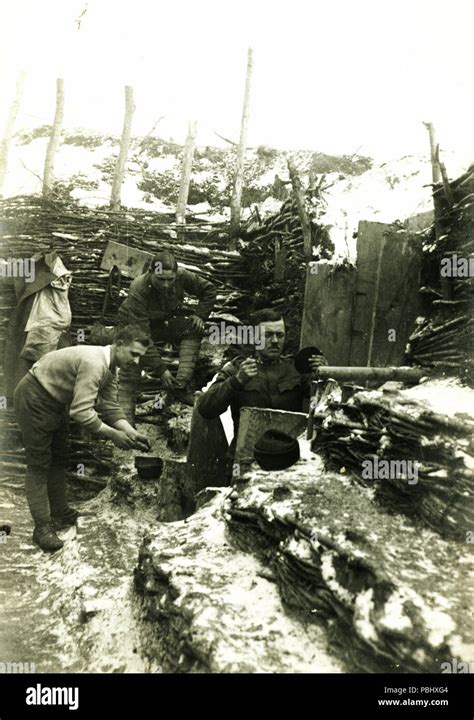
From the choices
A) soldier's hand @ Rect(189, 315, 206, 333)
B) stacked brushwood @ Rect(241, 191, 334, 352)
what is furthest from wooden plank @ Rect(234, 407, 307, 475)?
soldier's hand @ Rect(189, 315, 206, 333)

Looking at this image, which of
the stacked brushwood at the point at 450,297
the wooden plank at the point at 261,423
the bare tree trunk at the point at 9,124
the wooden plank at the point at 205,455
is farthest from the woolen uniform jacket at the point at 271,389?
Result: the bare tree trunk at the point at 9,124

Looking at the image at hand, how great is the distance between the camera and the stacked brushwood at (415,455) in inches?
78.3

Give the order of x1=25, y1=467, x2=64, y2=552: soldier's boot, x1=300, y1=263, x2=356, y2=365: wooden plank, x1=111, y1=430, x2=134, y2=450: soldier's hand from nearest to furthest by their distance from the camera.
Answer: x1=111, y1=430, x2=134, y2=450: soldier's hand < x1=25, y1=467, x2=64, y2=552: soldier's boot < x1=300, y1=263, x2=356, y2=365: wooden plank

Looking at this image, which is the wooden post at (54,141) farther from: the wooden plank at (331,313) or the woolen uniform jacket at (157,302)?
the wooden plank at (331,313)

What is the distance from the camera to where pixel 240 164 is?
29.0 feet

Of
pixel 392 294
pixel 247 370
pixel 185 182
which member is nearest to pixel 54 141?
pixel 185 182

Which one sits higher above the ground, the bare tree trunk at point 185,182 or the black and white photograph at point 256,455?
the bare tree trunk at point 185,182

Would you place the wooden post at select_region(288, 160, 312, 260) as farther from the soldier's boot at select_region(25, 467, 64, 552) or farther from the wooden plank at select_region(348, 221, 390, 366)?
the soldier's boot at select_region(25, 467, 64, 552)

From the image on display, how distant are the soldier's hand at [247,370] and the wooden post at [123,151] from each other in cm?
835

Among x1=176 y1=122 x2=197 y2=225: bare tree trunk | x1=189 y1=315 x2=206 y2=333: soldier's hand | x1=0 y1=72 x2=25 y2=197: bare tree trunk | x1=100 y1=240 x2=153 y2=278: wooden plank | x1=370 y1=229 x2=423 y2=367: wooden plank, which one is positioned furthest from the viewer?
x1=0 y1=72 x2=25 y2=197: bare tree trunk

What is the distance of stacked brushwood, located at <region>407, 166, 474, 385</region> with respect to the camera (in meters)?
2.74

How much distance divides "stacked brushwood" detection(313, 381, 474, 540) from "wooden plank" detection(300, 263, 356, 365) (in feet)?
4.81

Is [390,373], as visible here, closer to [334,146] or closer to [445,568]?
[445,568]
